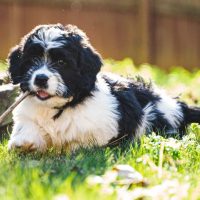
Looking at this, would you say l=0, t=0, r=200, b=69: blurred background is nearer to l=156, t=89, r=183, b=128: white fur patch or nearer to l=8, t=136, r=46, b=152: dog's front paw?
l=156, t=89, r=183, b=128: white fur patch

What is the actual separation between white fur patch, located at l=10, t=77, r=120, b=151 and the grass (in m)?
0.18

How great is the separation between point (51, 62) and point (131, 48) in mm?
8936

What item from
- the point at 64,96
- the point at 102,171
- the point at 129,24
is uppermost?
the point at 64,96

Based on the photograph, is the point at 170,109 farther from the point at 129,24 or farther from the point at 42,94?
the point at 129,24

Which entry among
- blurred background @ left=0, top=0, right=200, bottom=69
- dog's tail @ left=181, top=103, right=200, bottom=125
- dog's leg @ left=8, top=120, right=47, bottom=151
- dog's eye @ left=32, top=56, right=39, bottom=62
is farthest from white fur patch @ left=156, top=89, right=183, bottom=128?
blurred background @ left=0, top=0, right=200, bottom=69

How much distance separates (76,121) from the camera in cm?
629

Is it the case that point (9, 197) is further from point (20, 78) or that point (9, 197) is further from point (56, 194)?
point (20, 78)

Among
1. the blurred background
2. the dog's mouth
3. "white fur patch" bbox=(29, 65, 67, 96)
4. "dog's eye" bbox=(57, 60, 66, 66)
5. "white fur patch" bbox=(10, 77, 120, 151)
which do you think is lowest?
the blurred background

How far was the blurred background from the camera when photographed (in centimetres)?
1459

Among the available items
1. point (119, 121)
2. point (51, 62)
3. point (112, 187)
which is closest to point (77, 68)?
point (51, 62)

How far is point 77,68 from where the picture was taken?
620cm

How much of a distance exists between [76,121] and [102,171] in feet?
4.20

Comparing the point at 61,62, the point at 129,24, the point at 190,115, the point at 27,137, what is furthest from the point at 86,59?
the point at 129,24

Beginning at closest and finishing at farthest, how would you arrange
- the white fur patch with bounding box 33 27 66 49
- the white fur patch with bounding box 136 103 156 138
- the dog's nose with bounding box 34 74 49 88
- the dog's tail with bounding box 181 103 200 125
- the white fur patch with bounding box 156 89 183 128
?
the dog's nose with bounding box 34 74 49 88 → the white fur patch with bounding box 33 27 66 49 → the white fur patch with bounding box 136 103 156 138 → the white fur patch with bounding box 156 89 183 128 → the dog's tail with bounding box 181 103 200 125
